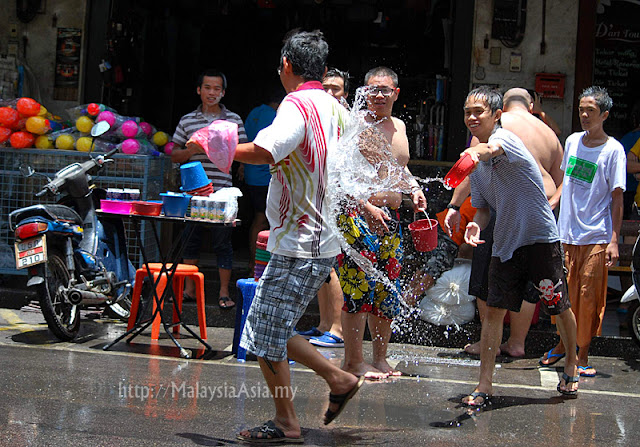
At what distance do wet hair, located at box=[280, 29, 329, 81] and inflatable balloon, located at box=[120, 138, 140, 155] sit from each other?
3.88 metres

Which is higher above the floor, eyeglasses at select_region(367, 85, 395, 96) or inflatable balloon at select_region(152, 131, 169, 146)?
eyeglasses at select_region(367, 85, 395, 96)

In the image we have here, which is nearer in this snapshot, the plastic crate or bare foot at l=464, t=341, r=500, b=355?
bare foot at l=464, t=341, r=500, b=355

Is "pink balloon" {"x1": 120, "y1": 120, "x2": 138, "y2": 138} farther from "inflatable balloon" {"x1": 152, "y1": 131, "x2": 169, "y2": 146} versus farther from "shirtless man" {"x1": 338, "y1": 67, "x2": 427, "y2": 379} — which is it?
"shirtless man" {"x1": 338, "y1": 67, "x2": 427, "y2": 379}

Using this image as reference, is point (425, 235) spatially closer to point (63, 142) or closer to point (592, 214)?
point (592, 214)

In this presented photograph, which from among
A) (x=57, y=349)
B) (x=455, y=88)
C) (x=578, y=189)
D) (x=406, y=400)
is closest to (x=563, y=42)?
(x=455, y=88)

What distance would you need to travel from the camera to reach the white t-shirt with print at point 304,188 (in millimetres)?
4340

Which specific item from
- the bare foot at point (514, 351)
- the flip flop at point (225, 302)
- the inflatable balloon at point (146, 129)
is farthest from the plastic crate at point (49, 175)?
the bare foot at point (514, 351)

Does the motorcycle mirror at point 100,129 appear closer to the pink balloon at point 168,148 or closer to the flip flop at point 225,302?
the pink balloon at point 168,148

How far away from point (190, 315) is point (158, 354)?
1341 mm

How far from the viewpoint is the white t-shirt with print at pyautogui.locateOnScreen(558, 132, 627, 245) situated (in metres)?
6.50

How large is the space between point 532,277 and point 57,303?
3564mm

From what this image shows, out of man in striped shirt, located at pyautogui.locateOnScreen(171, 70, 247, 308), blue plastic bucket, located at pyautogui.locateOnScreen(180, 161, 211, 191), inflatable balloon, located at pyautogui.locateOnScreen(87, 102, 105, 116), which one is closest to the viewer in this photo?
blue plastic bucket, located at pyautogui.locateOnScreen(180, 161, 211, 191)

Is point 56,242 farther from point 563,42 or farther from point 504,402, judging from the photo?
point 563,42

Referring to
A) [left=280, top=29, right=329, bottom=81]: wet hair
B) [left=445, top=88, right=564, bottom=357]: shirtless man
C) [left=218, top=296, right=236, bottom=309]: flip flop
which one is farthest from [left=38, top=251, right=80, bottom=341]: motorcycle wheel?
[left=445, top=88, right=564, bottom=357]: shirtless man
